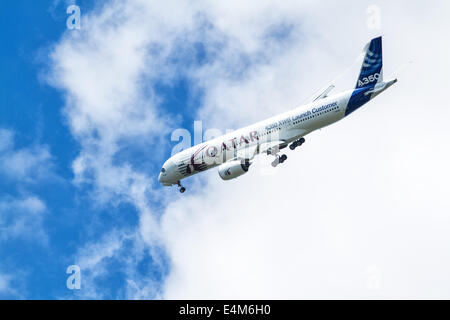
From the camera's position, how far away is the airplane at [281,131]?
65812 mm

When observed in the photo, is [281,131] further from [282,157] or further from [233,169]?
[233,169]

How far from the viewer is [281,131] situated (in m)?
69.5

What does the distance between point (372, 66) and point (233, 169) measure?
15.9 m

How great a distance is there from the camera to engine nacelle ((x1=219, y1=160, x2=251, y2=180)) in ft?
230

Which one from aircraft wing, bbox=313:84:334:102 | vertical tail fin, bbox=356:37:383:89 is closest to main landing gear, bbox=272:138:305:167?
aircraft wing, bbox=313:84:334:102

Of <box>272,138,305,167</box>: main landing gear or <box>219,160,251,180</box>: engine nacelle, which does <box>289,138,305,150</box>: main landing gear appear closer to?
<box>272,138,305,167</box>: main landing gear

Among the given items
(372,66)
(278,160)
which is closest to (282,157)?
(278,160)

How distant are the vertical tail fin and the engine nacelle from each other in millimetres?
12927

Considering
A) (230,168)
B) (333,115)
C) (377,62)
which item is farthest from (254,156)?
(377,62)

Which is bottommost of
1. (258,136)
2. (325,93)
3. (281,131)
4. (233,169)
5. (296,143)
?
(233,169)

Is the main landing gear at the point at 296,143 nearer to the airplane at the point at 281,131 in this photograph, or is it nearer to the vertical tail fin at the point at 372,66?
the airplane at the point at 281,131

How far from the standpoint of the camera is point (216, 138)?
248 ft

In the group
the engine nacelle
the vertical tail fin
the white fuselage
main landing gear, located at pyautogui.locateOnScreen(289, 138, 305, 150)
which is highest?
the vertical tail fin

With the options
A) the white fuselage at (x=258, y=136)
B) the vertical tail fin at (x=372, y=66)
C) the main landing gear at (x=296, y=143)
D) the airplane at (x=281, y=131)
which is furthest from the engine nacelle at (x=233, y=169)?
the vertical tail fin at (x=372, y=66)
